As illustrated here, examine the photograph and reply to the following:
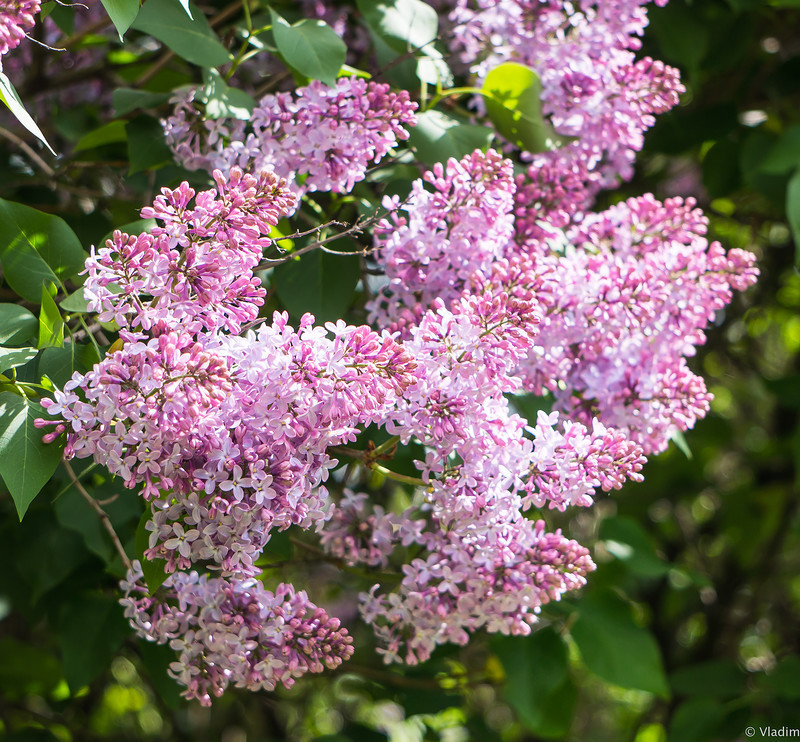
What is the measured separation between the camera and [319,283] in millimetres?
1182

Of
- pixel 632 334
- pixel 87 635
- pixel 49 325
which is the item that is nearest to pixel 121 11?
pixel 49 325

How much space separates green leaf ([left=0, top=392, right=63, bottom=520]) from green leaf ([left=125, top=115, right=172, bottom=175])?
1.58ft

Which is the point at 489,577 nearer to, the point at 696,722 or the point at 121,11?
the point at 121,11

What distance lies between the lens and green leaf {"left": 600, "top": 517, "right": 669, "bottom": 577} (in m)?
1.58

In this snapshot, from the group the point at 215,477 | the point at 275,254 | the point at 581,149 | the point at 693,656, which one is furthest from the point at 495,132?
the point at 693,656

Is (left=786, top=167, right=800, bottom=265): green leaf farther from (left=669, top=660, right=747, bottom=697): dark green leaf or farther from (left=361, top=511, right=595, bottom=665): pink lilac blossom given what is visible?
(left=669, top=660, right=747, bottom=697): dark green leaf

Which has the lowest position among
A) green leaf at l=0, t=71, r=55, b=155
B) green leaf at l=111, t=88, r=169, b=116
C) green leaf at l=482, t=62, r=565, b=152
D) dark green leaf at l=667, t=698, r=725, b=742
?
dark green leaf at l=667, t=698, r=725, b=742

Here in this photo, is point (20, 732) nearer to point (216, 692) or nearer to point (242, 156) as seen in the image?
point (216, 692)

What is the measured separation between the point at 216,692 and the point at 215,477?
31 cm

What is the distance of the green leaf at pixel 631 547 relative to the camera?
5.20 ft

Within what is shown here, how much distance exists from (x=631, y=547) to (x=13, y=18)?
1.39m

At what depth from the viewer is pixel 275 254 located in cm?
114

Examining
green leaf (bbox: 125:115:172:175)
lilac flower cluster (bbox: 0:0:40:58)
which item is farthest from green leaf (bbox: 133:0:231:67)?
lilac flower cluster (bbox: 0:0:40:58)

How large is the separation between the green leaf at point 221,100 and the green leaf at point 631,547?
3.54 ft
